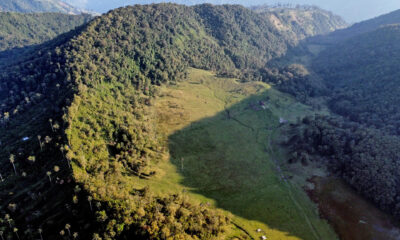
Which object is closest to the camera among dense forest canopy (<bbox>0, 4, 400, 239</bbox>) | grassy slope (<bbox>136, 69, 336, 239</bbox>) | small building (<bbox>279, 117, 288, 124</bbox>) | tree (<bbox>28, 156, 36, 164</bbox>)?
dense forest canopy (<bbox>0, 4, 400, 239</bbox>)

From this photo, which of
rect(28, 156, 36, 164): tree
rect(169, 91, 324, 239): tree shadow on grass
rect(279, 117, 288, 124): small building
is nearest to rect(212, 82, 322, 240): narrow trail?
rect(169, 91, 324, 239): tree shadow on grass

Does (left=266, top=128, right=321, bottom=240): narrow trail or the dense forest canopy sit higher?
the dense forest canopy

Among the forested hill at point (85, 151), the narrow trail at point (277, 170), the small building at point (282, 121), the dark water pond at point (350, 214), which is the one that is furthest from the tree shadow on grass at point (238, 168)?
the forested hill at point (85, 151)

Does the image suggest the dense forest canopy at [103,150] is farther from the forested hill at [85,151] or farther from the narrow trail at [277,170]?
the narrow trail at [277,170]

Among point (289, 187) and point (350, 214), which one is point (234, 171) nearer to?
point (289, 187)

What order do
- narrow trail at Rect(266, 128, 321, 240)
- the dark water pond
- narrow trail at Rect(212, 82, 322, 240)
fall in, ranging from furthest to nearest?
the dark water pond, narrow trail at Rect(212, 82, 322, 240), narrow trail at Rect(266, 128, 321, 240)

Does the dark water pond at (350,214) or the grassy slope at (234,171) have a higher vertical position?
the grassy slope at (234,171)

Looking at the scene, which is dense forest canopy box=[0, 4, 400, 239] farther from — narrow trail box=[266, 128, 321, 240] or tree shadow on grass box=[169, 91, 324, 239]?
tree shadow on grass box=[169, 91, 324, 239]

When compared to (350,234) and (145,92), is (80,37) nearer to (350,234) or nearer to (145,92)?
(145,92)
